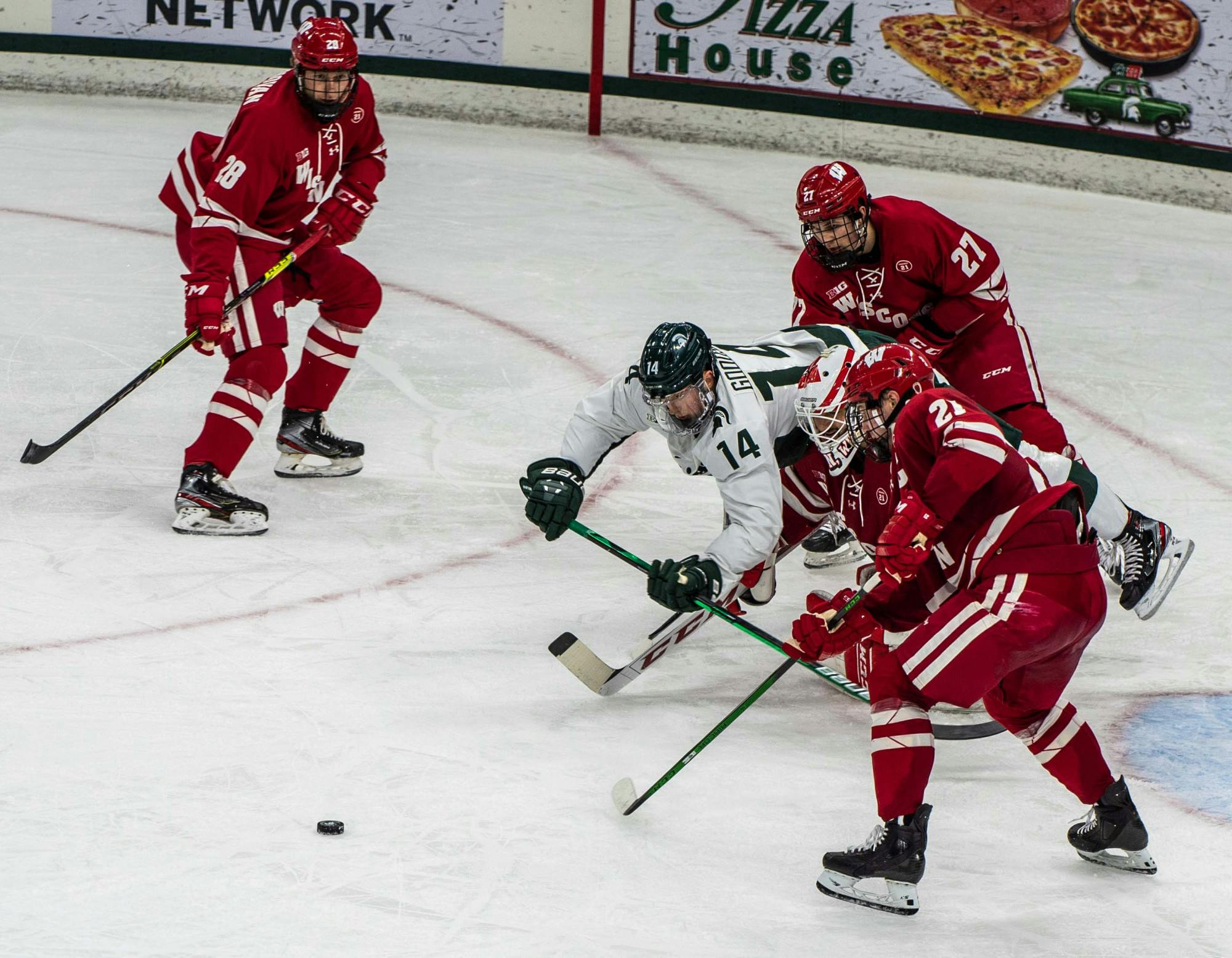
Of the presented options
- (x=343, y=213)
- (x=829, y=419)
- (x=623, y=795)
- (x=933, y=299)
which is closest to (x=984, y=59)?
(x=933, y=299)

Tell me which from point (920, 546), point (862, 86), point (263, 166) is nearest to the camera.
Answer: point (920, 546)

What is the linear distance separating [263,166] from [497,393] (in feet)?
4.50

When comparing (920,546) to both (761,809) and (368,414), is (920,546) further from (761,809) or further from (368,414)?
(368,414)

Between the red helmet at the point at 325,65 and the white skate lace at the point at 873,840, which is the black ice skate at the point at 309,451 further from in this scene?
the white skate lace at the point at 873,840

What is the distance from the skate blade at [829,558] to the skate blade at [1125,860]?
1506 millimetres

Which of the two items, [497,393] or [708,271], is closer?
[497,393]

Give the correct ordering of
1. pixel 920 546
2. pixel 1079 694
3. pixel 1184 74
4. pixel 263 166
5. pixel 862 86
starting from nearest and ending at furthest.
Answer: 1. pixel 920 546
2. pixel 1079 694
3. pixel 263 166
4. pixel 1184 74
5. pixel 862 86

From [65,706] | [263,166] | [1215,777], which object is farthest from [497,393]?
[1215,777]

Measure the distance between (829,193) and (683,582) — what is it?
45.1 inches

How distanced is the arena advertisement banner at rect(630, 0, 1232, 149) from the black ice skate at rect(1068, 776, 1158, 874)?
5.44 m

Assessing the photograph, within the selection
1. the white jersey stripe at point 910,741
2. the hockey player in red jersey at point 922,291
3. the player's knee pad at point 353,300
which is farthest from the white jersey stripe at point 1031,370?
the player's knee pad at point 353,300

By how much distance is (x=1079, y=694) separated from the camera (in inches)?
146

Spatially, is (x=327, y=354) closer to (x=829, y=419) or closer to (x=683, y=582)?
(x=683, y=582)

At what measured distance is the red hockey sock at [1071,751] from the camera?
115 inches
